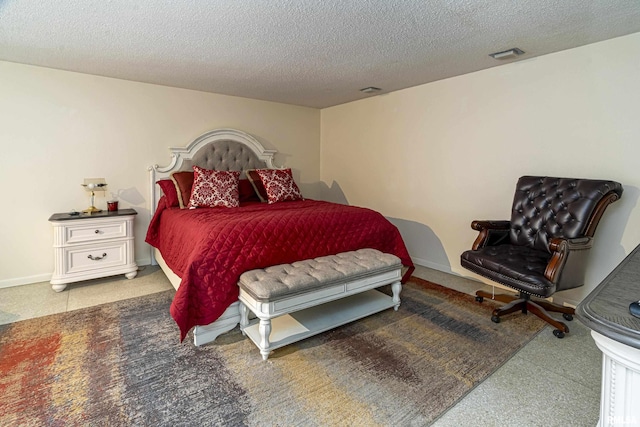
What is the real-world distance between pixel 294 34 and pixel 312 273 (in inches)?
67.7

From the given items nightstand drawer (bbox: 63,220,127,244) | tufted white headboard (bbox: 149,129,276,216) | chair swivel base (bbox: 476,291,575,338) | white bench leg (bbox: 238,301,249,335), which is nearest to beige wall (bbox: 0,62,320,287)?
tufted white headboard (bbox: 149,129,276,216)

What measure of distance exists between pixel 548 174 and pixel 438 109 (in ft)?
4.30

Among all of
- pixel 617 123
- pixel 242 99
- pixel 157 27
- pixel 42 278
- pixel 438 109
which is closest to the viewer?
pixel 157 27

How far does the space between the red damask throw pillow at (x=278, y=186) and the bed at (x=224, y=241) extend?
0.10 m

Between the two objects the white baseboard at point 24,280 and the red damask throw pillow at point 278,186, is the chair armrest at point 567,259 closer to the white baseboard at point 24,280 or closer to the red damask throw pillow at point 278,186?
the red damask throw pillow at point 278,186

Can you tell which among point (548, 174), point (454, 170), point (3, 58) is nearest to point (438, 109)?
point (454, 170)

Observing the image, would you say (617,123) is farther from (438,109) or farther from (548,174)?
(438,109)

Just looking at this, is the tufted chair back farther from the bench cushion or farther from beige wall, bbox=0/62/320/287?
beige wall, bbox=0/62/320/287

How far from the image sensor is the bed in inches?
86.6

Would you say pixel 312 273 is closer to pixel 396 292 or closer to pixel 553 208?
pixel 396 292

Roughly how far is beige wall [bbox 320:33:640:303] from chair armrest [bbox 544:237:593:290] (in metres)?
0.43

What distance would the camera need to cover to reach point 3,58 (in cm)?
299

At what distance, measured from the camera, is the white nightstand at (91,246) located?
309cm

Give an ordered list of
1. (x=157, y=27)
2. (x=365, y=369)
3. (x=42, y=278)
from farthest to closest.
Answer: (x=42, y=278) → (x=157, y=27) → (x=365, y=369)
